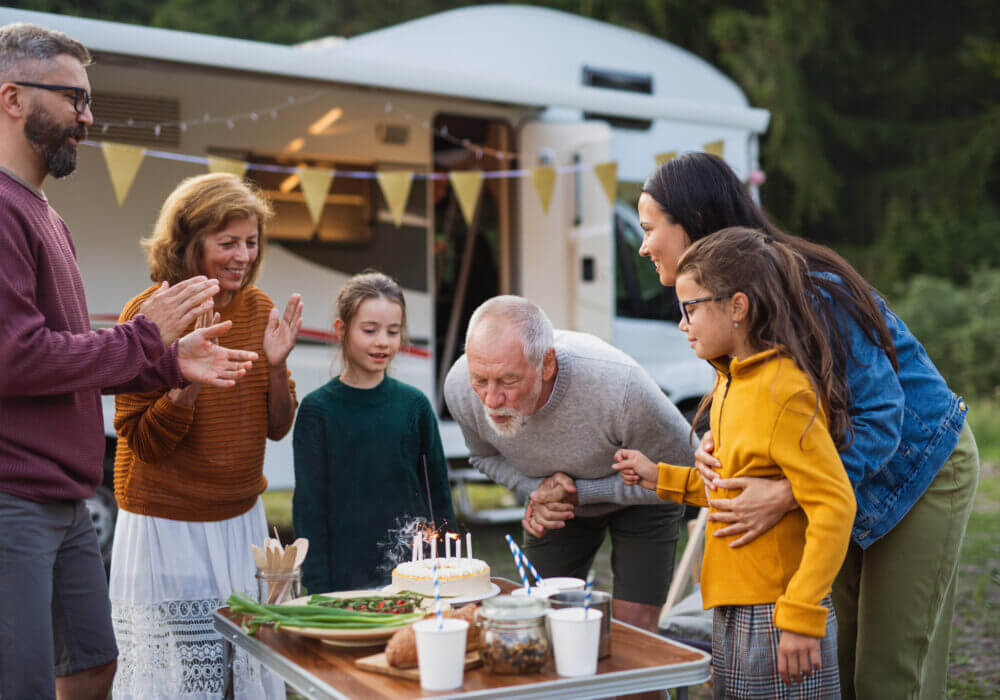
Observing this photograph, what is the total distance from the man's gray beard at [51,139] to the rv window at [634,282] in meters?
4.92

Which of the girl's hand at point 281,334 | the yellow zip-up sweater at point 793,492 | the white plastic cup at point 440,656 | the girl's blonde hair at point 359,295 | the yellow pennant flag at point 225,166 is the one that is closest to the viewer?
the white plastic cup at point 440,656

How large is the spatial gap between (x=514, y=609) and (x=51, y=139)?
4.75 feet

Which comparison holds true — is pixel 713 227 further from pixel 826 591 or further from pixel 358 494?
pixel 358 494

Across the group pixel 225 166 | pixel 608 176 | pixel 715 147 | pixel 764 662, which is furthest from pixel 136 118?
pixel 764 662

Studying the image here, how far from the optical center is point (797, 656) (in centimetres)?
201

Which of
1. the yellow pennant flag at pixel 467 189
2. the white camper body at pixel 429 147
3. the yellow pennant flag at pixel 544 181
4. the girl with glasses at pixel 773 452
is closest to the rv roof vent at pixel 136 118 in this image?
the white camper body at pixel 429 147

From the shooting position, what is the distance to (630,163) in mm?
6953

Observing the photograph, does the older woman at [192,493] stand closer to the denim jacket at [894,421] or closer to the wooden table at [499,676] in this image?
the wooden table at [499,676]

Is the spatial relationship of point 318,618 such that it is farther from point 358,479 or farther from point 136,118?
point 136,118

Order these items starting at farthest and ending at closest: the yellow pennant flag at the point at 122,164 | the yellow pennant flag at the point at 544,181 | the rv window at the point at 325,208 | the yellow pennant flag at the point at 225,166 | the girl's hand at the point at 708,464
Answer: the yellow pennant flag at the point at 544,181 → the rv window at the point at 325,208 → the yellow pennant flag at the point at 225,166 → the yellow pennant flag at the point at 122,164 → the girl's hand at the point at 708,464

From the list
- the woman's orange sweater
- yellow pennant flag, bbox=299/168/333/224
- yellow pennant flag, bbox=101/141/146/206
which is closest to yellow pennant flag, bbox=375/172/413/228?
yellow pennant flag, bbox=299/168/333/224

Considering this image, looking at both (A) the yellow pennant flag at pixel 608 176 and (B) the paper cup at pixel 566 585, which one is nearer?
(B) the paper cup at pixel 566 585

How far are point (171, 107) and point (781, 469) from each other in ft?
14.8

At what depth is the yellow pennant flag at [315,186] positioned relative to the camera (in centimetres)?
554
